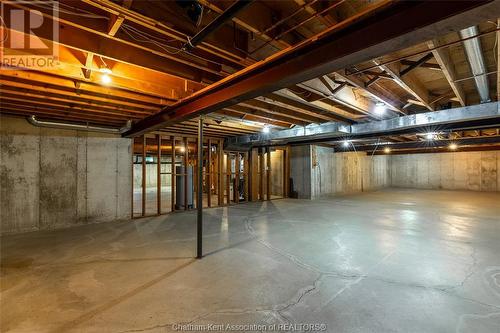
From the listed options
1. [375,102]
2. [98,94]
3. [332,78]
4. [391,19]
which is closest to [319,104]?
[332,78]

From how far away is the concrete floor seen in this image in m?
1.85

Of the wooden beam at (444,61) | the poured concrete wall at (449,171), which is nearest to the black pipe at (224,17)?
the wooden beam at (444,61)

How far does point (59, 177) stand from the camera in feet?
15.5

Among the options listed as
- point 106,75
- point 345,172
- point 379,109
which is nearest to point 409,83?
point 379,109

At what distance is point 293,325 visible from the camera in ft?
5.82

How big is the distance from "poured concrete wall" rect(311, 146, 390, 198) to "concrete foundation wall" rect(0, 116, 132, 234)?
6118 millimetres

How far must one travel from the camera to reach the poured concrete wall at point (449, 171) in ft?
34.7

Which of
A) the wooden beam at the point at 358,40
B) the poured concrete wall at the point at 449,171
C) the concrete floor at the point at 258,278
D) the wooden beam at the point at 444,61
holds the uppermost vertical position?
the wooden beam at the point at 444,61

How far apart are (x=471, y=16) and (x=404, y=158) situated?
1397 centimetres

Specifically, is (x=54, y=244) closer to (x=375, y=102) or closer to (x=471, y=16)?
(x=471, y=16)

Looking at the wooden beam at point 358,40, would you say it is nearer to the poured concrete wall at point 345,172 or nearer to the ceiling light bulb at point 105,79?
the ceiling light bulb at point 105,79

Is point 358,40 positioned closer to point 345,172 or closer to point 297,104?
point 297,104

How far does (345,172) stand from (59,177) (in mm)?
9508

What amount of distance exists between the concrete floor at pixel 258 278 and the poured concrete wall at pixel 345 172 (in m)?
4.28
